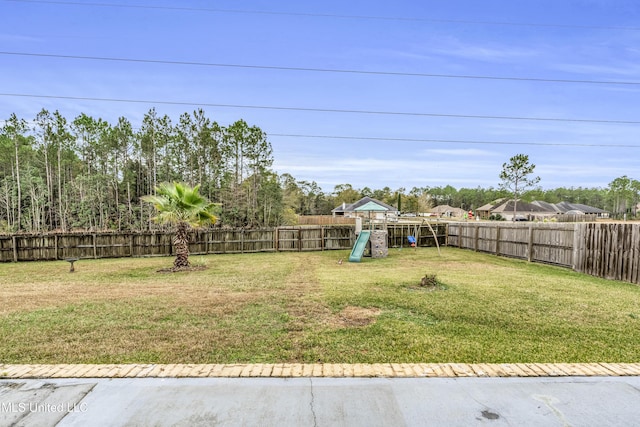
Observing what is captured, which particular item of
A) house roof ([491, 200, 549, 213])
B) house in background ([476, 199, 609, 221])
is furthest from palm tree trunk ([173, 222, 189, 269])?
house roof ([491, 200, 549, 213])

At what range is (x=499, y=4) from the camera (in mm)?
13102

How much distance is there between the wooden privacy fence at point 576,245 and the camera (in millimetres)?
8609

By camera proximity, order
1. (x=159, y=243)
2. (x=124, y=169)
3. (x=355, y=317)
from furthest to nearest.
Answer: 1. (x=124, y=169)
2. (x=159, y=243)
3. (x=355, y=317)

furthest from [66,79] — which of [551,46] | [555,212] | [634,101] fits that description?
[555,212]

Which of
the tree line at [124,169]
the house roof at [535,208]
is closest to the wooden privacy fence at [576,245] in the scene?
the tree line at [124,169]

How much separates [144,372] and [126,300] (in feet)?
12.1

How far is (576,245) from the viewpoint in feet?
34.1

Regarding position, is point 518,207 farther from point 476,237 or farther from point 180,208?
point 180,208

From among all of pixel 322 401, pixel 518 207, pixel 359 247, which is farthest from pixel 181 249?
pixel 518 207

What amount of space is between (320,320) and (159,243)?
12.9 m

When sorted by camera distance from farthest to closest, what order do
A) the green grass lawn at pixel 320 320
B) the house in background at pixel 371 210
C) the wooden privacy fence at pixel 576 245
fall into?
the house in background at pixel 371 210 → the wooden privacy fence at pixel 576 245 → the green grass lawn at pixel 320 320

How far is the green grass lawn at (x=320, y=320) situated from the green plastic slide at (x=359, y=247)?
4.37 meters
